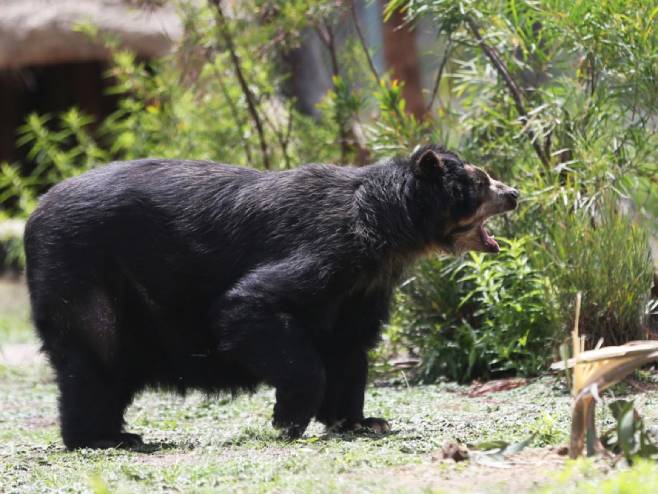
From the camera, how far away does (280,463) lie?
13.4 ft

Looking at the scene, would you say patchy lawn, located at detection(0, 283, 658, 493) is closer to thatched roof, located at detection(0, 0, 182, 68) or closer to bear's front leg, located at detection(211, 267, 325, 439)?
bear's front leg, located at detection(211, 267, 325, 439)

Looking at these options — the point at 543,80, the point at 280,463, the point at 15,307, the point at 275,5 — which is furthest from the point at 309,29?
the point at 15,307

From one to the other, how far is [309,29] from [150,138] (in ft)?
5.28

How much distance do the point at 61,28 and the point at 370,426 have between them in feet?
36.1

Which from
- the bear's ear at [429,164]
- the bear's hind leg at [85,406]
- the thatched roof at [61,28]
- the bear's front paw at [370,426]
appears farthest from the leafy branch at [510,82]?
the thatched roof at [61,28]

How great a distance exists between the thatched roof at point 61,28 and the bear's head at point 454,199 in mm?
9964

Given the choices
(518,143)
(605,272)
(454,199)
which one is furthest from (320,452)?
(518,143)

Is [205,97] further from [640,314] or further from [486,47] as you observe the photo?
[640,314]

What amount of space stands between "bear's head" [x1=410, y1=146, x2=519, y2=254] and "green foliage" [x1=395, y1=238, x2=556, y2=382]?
927 mm

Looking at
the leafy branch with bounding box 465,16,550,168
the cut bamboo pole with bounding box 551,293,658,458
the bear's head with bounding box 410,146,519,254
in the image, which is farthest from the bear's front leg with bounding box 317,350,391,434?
the leafy branch with bounding box 465,16,550,168

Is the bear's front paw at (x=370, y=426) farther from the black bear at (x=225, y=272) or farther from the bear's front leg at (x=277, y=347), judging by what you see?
the bear's front leg at (x=277, y=347)

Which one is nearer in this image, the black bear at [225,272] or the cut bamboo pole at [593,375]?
the cut bamboo pole at [593,375]

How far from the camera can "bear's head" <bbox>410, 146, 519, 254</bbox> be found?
5180 mm

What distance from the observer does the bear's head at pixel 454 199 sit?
17.0ft
